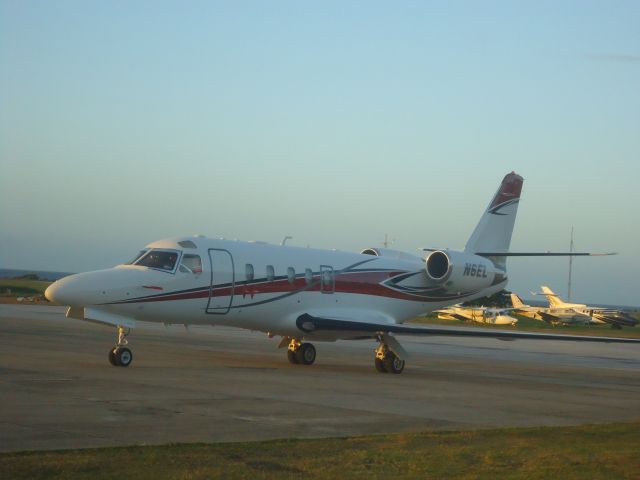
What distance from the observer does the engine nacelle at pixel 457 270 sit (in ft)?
83.9

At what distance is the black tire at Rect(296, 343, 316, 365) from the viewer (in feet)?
77.6

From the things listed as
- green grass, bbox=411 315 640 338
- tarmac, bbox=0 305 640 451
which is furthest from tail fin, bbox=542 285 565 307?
tarmac, bbox=0 305 640 451

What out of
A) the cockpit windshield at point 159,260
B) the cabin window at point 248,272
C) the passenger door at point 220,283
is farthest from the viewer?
the cabin window at point 248,272

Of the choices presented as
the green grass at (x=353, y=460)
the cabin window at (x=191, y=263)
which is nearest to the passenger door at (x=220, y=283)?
the cabin window at (x=191, y=263)

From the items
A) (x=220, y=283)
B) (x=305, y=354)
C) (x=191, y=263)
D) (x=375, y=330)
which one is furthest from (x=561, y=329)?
(x=191, y=263)

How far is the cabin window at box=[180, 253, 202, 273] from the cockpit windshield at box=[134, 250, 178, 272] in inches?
7.6

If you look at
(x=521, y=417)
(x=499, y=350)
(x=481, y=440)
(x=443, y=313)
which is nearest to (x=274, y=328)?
(x=521, y=417)

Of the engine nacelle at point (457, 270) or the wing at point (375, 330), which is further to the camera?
the engine nacelle at point (457, 270)

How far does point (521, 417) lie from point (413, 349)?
18892 mm

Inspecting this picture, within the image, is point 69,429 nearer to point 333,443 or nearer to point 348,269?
point 333,443

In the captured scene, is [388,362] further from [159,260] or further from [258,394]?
[258,394]

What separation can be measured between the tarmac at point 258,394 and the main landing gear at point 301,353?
307mm

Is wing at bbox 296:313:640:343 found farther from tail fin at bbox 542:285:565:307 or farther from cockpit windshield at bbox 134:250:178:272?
tail fin at bbox 542:285:565:307

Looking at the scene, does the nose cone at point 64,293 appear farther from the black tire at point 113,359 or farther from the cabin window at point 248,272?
the cabin window at point 248,272
